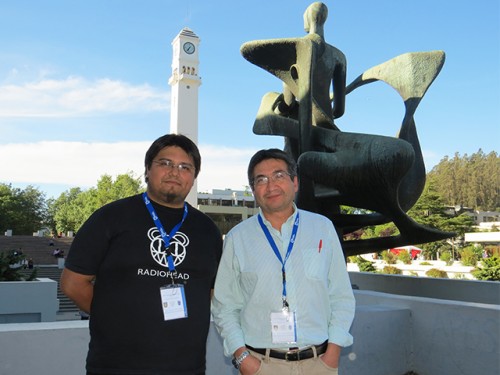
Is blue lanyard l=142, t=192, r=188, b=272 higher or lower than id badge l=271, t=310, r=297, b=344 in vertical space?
higher

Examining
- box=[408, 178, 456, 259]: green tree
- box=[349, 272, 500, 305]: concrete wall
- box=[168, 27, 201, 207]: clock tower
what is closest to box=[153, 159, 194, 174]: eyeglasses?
box=[349, 272, 500, 305]: concrete wall

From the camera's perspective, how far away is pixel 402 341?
498cm

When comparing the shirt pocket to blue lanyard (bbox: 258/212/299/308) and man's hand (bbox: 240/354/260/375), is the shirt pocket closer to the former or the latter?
blue lanyard (bbox: 258/212/299/308)

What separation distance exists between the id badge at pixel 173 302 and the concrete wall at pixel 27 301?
8490 millimetres

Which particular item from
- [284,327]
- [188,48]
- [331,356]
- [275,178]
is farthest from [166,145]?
[188,48]

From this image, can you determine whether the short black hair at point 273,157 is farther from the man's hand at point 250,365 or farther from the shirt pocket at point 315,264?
the man's hand at point 250,365

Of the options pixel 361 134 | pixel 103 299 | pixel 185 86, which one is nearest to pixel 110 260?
pixel 103 299

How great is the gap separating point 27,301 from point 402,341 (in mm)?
7561

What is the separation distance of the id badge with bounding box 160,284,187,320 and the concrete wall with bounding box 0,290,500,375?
1.87m

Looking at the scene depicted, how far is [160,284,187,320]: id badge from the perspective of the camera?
2037 millimetres

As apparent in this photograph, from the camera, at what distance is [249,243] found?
224cm

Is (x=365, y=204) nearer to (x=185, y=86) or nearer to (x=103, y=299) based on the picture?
(x=103, y=299)

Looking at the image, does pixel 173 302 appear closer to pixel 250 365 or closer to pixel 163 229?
pixel 163 229

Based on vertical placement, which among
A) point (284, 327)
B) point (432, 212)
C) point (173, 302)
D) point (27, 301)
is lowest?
point (27, 301)
